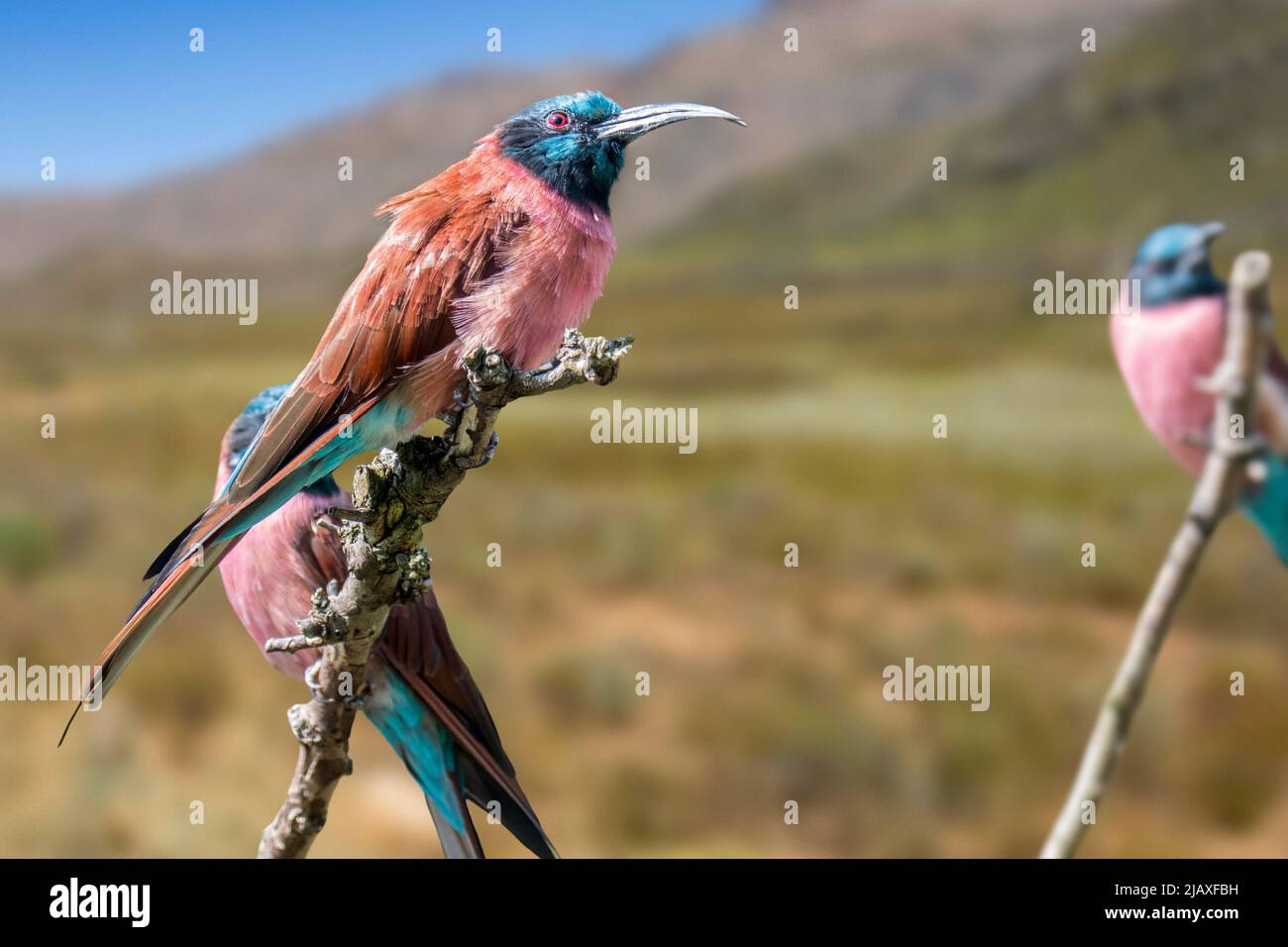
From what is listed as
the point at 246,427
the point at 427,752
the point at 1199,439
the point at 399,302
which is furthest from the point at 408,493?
the point at 1199,439

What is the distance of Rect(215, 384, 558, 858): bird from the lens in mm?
3014

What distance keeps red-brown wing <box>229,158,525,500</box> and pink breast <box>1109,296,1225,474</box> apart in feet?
4.76

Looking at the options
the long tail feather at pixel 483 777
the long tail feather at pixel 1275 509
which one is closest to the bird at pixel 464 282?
the long tail feather at pixel 483 777

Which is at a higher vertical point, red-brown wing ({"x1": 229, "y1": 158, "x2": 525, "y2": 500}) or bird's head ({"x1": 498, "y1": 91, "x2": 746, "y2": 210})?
bird's head ({"x1": 498, "y1": 91, "x2": 746, "y2": 210})

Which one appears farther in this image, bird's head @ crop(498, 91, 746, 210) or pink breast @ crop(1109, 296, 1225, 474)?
pink breast @ crop(1109, 296, 1225, 474)

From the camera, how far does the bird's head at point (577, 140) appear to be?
98.4 inches

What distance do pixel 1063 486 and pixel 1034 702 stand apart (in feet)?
38.1

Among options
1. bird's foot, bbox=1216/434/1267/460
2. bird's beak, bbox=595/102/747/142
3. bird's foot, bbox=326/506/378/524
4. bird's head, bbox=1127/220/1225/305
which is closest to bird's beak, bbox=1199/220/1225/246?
bird's head, bbox=1127/220/1225/305

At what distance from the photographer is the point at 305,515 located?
3301 millimetres

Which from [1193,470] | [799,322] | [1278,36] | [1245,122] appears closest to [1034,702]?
[1193,470]

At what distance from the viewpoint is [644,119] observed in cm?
246

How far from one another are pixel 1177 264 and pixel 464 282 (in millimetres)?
1672

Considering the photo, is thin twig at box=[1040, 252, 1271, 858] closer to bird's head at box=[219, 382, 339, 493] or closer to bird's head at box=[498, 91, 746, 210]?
bird's head at box=[498, 91, 746, 210]

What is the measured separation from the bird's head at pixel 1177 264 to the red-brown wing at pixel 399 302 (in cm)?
151
